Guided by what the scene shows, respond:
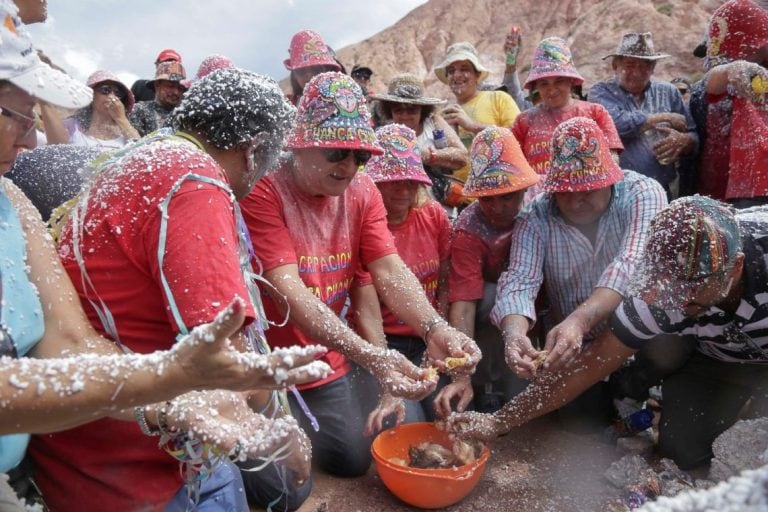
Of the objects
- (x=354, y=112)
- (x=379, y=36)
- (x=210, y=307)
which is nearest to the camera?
(x=210, y=307)

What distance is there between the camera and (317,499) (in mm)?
2955

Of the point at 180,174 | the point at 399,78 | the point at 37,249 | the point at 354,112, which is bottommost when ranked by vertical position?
the point at 37,249

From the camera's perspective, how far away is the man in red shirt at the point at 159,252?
1.58m

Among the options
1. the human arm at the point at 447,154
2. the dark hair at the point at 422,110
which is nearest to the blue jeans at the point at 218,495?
the human arm at the point at 447,154

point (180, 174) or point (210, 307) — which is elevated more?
point (180, 174)

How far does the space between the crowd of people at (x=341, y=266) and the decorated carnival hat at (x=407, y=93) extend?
3cm

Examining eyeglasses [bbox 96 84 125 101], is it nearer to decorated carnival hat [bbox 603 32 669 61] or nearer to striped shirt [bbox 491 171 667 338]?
striped shirt [bbox 491 171 667 338]

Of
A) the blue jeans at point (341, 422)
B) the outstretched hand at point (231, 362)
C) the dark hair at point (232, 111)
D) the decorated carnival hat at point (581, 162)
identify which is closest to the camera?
the outstretched hand at point (231, 362)

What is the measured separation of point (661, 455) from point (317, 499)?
177cm

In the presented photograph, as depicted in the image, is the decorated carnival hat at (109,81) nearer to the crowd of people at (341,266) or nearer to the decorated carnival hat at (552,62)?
the crowd of people at (341,266)

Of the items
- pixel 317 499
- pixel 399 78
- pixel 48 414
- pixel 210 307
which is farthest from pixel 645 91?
pixel 48 414

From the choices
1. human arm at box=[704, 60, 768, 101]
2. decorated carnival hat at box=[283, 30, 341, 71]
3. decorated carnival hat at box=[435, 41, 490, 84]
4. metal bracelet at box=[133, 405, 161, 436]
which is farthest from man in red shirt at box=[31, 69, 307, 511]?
decorated carnival hat at box=[435, 41, 490, 84]

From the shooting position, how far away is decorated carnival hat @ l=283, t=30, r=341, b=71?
14.5 feet

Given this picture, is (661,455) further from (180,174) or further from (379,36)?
(379,36)
